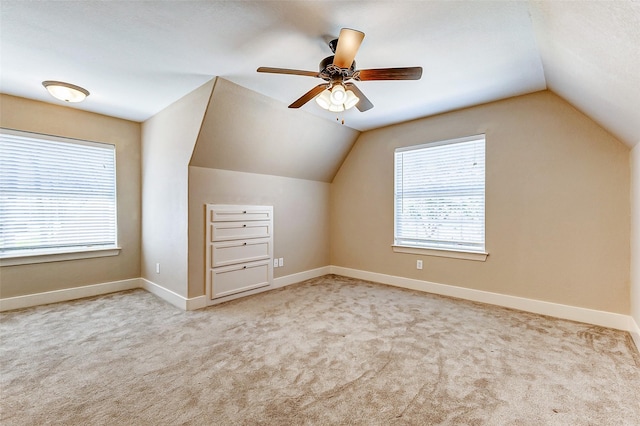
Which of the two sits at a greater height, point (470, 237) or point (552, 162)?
point (552, 162)

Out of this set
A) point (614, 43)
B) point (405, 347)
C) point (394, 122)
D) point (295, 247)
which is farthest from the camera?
point (295, 247)

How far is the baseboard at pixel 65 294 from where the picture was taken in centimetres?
329

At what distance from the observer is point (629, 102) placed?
6.51ft

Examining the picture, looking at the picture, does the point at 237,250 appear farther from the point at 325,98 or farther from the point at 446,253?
the point at 446,253

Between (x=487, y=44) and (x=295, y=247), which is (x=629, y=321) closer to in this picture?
(x=487, y=44)

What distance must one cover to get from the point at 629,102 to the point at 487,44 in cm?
104

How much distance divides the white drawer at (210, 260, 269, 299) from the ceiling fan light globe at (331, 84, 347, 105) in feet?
8.07

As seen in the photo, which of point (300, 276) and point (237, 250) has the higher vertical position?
point (237, 250)

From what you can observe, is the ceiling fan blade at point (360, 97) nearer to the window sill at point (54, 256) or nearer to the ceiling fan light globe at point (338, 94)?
the ceiling fan light globe at point (338, 94)

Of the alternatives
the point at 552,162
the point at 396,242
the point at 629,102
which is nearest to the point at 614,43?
the point at 629,102

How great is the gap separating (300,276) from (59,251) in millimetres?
3200

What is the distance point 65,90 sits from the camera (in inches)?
116

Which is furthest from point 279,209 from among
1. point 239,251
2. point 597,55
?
point 597,55

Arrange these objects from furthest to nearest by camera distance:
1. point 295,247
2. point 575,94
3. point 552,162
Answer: point 295,247, point 552,162, point 575,94
